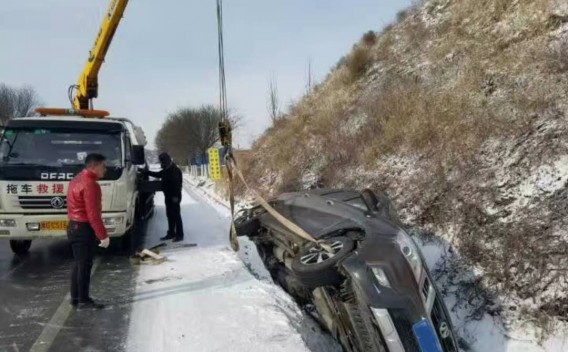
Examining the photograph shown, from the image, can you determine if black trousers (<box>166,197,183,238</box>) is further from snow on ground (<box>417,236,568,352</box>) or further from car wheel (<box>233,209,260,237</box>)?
snow on ground (<box>417,236,568,352</box>)

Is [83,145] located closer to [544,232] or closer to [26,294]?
[26,294]

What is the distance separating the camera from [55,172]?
24.6 ft

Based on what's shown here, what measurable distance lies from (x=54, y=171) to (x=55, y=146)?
2.17 feet

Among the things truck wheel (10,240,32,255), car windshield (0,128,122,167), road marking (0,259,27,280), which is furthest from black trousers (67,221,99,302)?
truck wheel (10,240,32,255)

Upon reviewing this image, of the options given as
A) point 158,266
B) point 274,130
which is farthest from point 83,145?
point 274,130

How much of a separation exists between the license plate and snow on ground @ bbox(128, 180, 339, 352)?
4.47ft

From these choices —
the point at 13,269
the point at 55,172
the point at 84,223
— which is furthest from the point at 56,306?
the point at 55,172

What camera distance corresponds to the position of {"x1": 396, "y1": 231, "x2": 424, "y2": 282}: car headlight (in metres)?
3.62

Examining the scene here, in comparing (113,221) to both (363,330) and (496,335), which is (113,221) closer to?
(363,330)

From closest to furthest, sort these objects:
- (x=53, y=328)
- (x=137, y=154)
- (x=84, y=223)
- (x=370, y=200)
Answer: (x=370, y=200), (x=53, y=328), (x=84, y=223), (x=137, y=154)

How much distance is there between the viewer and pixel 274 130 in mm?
21578

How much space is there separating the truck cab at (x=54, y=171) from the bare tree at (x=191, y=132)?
5001 centimetres

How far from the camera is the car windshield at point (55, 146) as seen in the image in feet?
25.4

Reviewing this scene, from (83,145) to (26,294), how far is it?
270cm
